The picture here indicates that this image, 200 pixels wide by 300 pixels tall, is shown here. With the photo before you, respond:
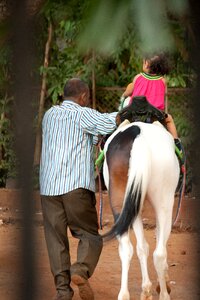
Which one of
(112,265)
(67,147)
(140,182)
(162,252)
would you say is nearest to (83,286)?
(162,252)

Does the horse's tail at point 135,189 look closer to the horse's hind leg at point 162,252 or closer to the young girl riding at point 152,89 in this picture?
the horse's hind leg at point 162,252

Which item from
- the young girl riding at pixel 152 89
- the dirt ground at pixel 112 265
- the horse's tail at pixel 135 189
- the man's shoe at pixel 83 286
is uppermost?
the young girl riding at pixel 152 89

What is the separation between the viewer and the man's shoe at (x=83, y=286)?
210 inches

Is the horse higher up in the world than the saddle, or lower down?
lower down

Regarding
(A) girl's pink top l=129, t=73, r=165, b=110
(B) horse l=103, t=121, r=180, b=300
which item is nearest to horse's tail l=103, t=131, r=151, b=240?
(B) horse l=103, t=121, r=180, b=300

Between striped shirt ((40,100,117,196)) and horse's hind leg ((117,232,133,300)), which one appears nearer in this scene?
striped shirt ((40,100,117,196))

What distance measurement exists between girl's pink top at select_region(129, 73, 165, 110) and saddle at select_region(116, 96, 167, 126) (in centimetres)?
30

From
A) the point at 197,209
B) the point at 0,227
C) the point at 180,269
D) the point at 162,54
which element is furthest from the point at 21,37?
the point at 0,227

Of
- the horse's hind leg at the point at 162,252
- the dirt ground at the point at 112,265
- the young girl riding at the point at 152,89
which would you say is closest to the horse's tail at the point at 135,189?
the dirt ground at the point at 112,265

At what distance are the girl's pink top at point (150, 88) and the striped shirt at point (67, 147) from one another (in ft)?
3.02

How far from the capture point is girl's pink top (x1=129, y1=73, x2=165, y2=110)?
604 cm

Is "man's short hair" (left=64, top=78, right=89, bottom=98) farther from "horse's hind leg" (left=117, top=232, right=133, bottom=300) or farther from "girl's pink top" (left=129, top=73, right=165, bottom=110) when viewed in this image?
"horse's hind leg" (left=117, top=232, right=133, bottom=300)

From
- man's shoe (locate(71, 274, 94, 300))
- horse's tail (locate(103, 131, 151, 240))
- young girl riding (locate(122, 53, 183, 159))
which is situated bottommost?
man's shoe (locate(71, 274, 94, 300))

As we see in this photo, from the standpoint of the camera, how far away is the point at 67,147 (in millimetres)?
5176
